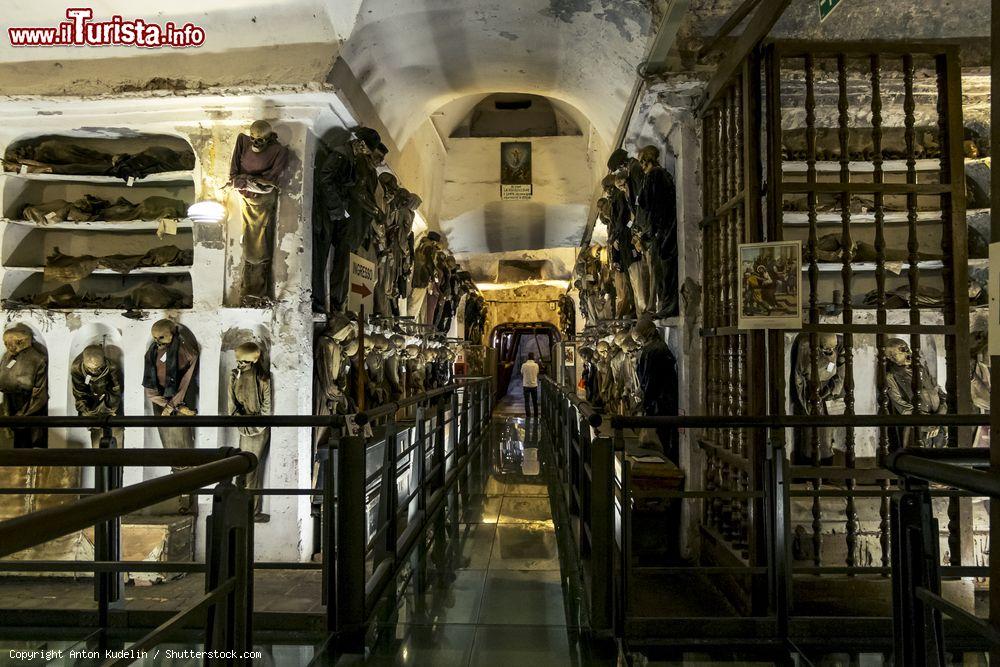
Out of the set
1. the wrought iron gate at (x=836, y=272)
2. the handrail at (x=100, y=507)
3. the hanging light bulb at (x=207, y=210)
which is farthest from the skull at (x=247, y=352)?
the wrought iron gate at (x=836, y=272)

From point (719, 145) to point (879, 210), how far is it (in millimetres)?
1159

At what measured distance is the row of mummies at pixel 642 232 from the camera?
14.8ft

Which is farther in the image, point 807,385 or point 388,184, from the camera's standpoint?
point 388,184

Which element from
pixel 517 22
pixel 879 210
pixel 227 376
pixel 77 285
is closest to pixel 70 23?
pixel 77 285

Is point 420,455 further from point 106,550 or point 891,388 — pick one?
point 891,388

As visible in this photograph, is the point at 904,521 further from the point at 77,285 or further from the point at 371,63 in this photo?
the point at 77,285

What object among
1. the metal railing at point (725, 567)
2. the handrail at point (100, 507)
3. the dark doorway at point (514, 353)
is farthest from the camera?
the dark doorway at point (514, 353)

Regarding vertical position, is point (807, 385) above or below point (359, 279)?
below

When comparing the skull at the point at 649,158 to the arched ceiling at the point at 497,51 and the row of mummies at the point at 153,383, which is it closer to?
the arched ceiling at the point at 497,51

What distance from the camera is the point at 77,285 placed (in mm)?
5234

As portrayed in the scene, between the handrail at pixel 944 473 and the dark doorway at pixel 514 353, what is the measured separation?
1731 centimetres

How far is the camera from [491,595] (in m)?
3.31

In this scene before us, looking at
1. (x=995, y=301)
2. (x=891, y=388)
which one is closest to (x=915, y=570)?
(x=995, y=301)

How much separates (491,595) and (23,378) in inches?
166
